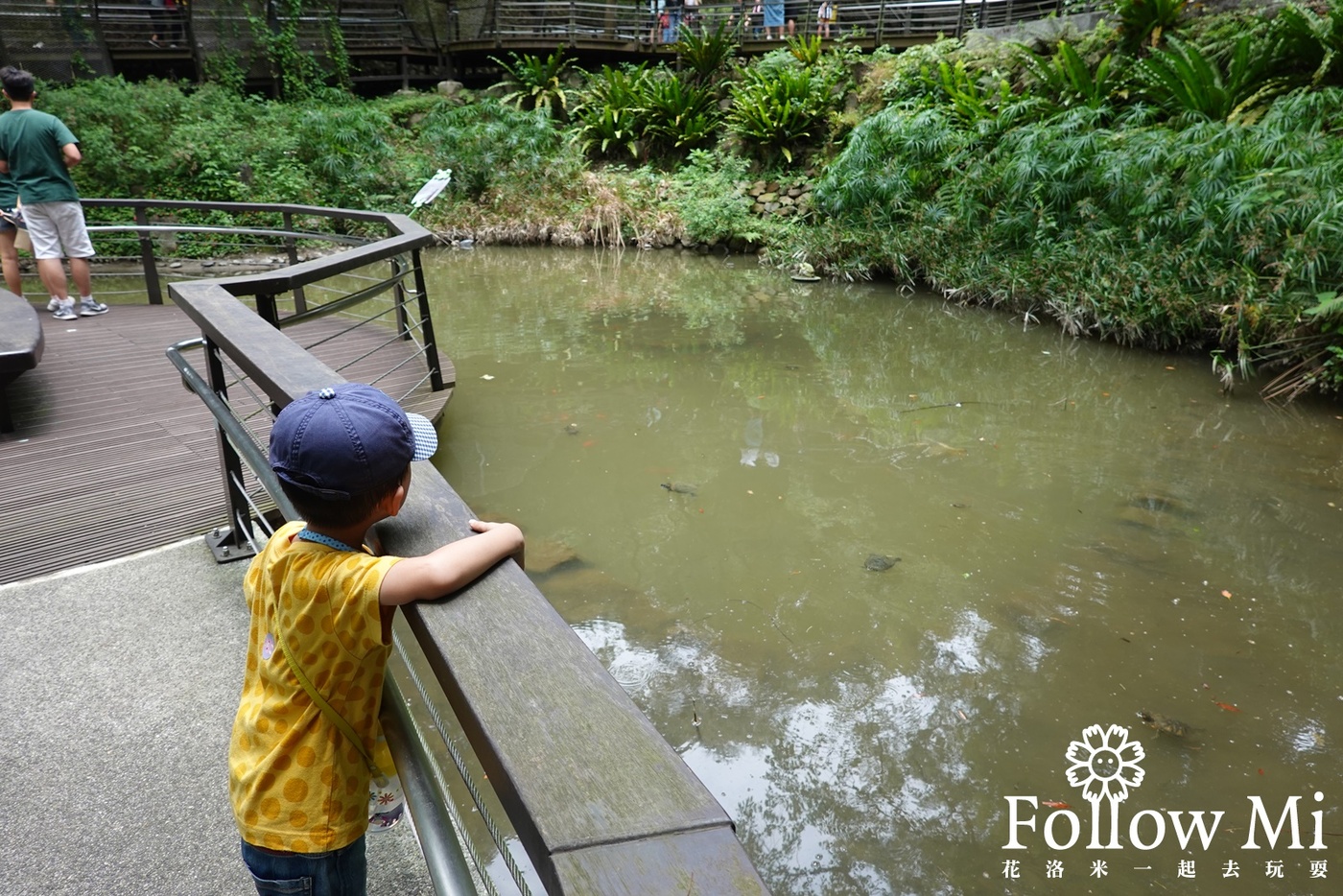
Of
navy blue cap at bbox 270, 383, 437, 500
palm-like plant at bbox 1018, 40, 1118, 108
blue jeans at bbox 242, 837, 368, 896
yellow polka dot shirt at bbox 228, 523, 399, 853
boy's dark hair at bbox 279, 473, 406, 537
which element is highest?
palm-like plant at bbox 1018, 40, 1118, 108

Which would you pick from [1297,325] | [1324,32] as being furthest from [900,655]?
[1324,32]

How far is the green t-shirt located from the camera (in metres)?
5.87

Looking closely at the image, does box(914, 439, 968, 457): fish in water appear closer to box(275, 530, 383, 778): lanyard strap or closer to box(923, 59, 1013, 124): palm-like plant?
box(275, 530, 383, 778): lanyard strap

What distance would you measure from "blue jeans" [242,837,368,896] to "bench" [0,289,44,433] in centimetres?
381

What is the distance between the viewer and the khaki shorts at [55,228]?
614cm

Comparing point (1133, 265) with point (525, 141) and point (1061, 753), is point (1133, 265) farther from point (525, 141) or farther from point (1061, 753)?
point (525, 141)

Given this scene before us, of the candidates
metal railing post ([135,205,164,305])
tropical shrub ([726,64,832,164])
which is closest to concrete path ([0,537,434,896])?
metal railing post ([135,205,164,305])

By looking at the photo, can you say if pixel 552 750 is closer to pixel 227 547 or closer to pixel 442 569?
pixel 442 569

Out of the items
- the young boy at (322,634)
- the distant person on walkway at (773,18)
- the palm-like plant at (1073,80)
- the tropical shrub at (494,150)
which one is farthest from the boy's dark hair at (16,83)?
the distant person on walkway at (773,18)

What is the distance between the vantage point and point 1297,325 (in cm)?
698

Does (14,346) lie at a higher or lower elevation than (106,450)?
higher

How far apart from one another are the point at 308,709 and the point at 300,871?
0.88 feet

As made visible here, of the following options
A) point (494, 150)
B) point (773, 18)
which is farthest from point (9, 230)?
point (773, 18)

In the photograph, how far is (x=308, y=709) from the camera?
1.39m
